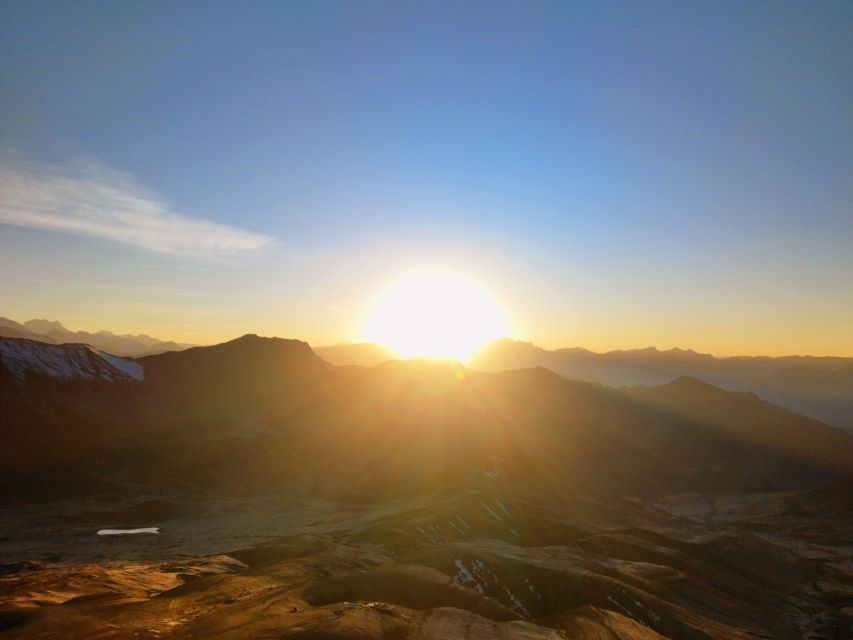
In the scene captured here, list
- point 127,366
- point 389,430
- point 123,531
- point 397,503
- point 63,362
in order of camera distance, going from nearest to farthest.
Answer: point 123,531, point 397,503, point 63,362, point 389,430, point 127,366

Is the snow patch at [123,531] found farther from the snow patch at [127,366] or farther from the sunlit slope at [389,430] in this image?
the snow patch at [127,366]

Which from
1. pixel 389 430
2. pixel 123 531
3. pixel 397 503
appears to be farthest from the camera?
pixel 389 430

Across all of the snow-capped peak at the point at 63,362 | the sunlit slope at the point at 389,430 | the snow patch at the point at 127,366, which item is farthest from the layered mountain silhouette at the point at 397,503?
the snow patch at the point at 127,366

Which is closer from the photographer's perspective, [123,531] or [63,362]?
[123,531]

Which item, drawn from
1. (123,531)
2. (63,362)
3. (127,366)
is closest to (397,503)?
(123,531)

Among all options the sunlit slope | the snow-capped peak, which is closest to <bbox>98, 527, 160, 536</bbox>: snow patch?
the sunlit slope

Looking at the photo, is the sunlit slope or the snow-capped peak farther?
the snow-capped peak

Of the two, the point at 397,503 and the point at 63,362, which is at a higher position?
the point at 63,362

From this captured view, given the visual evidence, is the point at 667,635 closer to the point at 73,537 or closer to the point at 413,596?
the point at 413,596

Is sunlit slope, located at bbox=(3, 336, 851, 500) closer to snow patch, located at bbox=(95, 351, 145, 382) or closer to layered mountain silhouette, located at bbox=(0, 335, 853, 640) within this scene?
layered mountain silhouette, located at bbox=(0, 335, 853, 640)

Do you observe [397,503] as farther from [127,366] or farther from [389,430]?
[127,366]

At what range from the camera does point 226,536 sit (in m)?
68.4

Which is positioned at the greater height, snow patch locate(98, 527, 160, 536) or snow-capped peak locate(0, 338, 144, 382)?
snow-capped peak locate(0, 338, 144, 382)

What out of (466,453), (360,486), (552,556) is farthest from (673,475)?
(552,556)
